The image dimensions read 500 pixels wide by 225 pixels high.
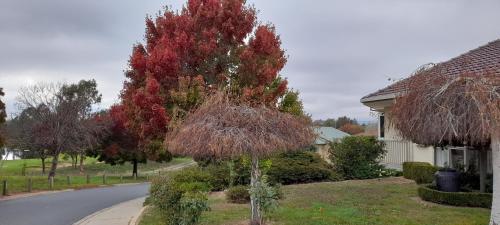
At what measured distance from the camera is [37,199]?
24766 mm

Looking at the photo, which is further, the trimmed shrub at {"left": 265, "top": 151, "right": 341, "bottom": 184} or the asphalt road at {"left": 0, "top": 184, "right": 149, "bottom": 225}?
the trimmed shrub at {"left": 265, "top": 151, "right": 341, "bottom": 184}

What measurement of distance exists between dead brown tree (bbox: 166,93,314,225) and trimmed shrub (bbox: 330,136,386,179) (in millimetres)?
12206

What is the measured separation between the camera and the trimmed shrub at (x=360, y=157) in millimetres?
23422

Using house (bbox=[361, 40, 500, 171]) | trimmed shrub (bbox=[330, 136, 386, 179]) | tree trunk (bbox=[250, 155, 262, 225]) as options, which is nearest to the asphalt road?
tree trunk (bbox=[250, 155, 262, 225])

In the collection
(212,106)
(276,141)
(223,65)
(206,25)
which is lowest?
(276,141)

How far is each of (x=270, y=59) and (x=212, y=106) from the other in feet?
28.6

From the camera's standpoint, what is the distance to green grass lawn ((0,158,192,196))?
31.9 meters

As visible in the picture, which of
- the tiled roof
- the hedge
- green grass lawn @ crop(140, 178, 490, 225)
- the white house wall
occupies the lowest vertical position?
green grass lawn @ crop(140, 178, 490, 225)

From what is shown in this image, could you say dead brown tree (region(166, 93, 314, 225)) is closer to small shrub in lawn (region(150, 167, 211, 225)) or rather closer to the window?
small shrub in lawn (region(150, 167, 211, 225))

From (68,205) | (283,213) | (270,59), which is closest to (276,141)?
(283,213)

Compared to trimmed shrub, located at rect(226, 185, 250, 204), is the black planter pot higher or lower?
higher

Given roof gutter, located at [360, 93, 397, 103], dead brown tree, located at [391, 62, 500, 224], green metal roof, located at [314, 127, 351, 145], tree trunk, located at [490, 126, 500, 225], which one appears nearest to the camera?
dead brown tree, located at [391, 62, 500, 224]

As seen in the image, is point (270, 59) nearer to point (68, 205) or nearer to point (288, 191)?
point (288, 191)

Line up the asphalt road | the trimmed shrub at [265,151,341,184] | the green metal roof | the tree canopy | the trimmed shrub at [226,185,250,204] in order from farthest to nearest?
the trimmed shrub at [265,151,341,184], the asphalt road, the trimmed shrub at [226,185,250,204], the green metal roof, the tree canopy
